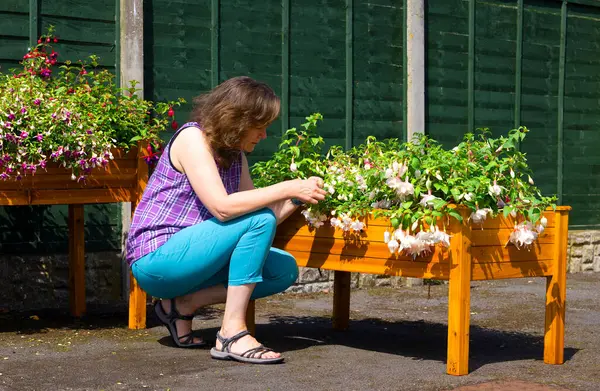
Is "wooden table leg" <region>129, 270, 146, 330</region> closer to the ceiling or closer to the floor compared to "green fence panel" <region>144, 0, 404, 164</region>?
closer to the floor

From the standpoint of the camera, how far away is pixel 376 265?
4.52 metres

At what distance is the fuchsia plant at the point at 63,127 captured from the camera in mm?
4957

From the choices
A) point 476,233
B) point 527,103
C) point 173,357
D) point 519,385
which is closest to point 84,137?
point 173,357

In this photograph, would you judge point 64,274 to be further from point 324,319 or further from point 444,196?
point 444,196

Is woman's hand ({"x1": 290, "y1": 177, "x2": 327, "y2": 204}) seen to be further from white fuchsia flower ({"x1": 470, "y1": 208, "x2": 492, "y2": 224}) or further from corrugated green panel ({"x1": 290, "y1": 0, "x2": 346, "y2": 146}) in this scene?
corrugated green panel ({"x1": 290, "y1": 0, "x2": 346, "y2": 146})

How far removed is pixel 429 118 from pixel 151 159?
3.64 meters

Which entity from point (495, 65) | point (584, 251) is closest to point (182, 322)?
point (495, 65)

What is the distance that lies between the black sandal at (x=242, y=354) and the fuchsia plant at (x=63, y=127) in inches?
50.6

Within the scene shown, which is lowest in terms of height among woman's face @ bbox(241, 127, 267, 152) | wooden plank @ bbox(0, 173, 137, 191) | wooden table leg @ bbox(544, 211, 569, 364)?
wooden table leg @ bbox(544, 211, 569, 364)

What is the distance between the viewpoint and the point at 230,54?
7.32 meters

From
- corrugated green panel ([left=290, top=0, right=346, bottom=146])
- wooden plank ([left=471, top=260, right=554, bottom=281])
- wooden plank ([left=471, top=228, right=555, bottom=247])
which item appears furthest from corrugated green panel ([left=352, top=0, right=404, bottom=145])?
wooden plank ([left=471, top=228, right=555, bottom=247])

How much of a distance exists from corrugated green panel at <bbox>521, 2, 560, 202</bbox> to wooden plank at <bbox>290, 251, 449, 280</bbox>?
4967 millimetres

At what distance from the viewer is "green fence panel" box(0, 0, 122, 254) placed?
249 inches

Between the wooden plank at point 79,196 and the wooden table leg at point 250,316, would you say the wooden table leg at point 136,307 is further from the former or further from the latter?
the wooden table leg at point 250,316
